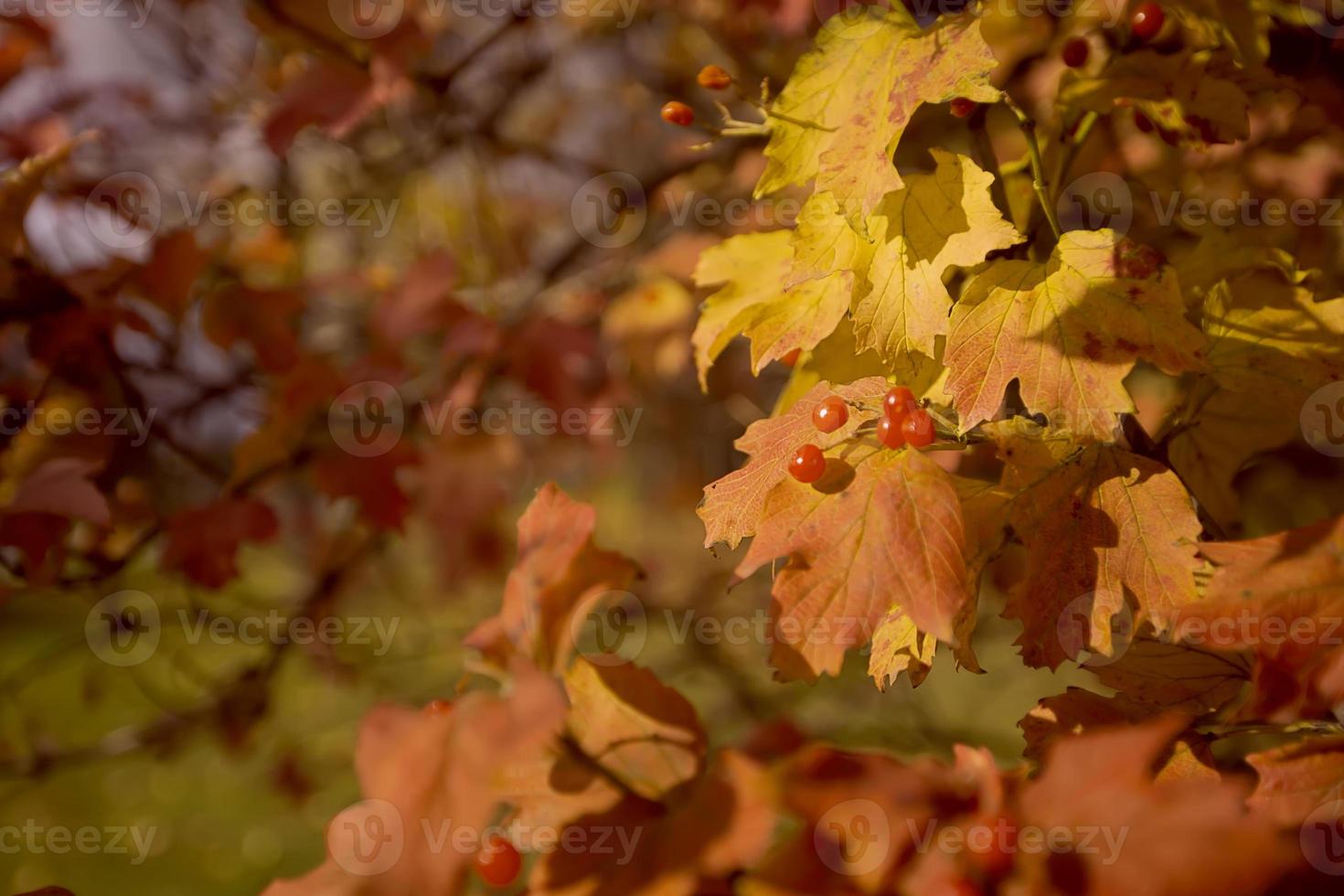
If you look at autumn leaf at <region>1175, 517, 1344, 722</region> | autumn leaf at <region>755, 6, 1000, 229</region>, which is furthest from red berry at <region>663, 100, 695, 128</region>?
autumn leaf at <region>1175, 517, 1344, 722</region>

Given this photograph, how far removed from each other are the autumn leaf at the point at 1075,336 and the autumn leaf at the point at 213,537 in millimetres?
1873

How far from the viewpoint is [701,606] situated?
437 cm

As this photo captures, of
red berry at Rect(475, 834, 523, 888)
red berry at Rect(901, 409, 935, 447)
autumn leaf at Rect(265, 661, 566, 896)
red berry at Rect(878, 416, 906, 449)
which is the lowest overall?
red berry at Rect(475, 834, 523, 888)

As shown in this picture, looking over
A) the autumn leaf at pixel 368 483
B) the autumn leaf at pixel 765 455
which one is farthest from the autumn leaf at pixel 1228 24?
the autumn leaf at pixel 368 483

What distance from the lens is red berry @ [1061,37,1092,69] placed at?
135cm

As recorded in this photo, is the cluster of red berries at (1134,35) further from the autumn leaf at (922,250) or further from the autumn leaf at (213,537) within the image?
the autumn leaf at (213,537)

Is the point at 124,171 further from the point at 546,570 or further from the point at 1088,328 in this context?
the point at 1088,328

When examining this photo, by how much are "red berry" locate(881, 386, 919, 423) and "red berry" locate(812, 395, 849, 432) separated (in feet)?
0.17

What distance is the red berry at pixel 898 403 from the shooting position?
102 cm

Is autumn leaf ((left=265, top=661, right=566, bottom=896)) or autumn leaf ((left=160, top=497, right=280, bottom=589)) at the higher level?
autumn leaf ((left=265, top=661, right=566, bottom=896))

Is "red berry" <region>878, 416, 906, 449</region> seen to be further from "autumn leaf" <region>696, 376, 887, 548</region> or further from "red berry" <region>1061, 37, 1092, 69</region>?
"red berry" <region>1061, 37, 1092, 69</region>

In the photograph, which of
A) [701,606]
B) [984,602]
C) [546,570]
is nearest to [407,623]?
[701,606]

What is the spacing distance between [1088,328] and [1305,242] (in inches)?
60.4

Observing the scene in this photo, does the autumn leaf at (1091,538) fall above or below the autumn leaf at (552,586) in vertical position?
above
